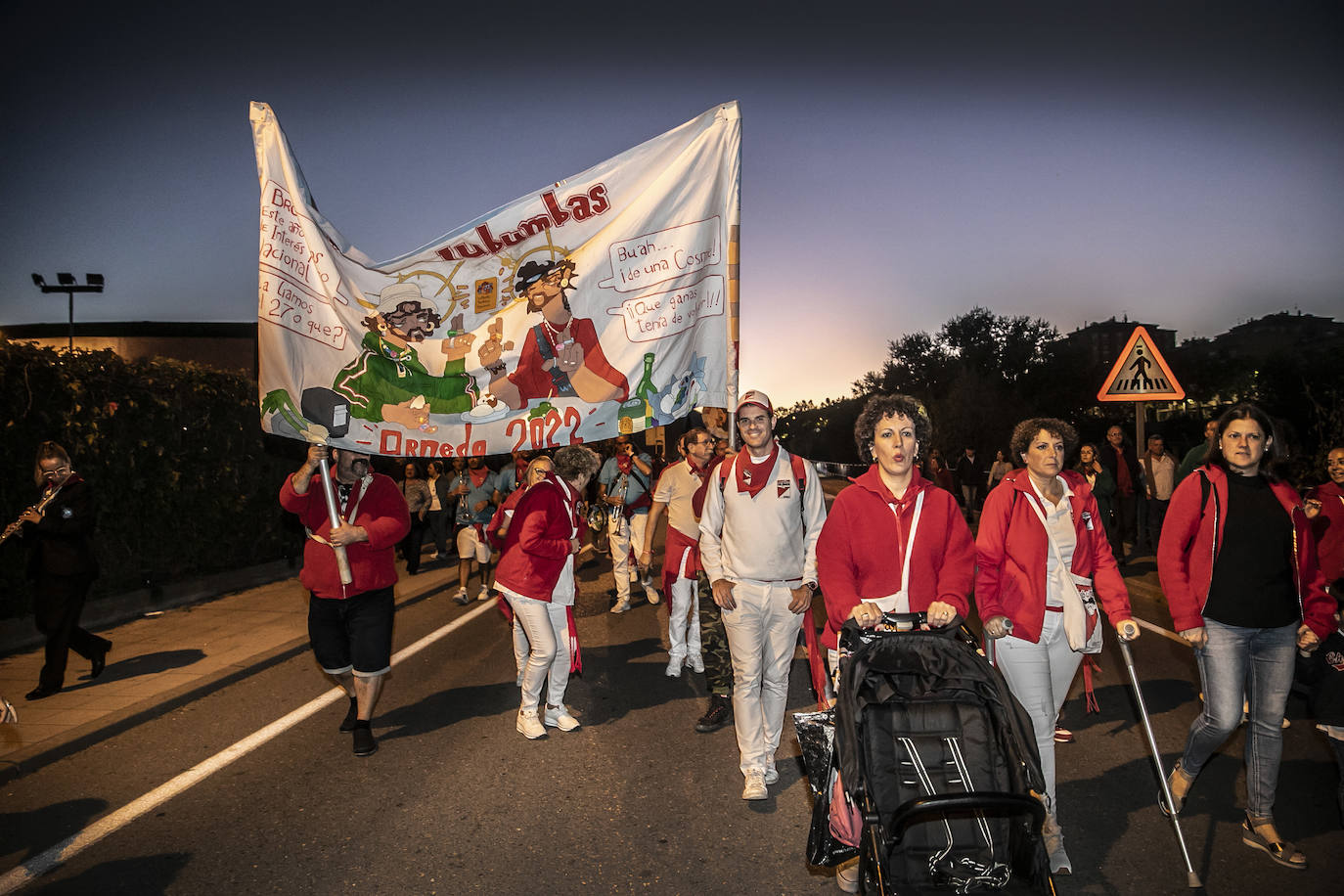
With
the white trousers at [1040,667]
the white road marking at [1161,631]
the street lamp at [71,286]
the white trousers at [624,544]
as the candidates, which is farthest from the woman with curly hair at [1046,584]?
the street lamp at [71,286]

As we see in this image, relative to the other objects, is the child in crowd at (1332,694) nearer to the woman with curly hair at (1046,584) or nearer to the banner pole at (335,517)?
the woman with curly hair at (1046,584)

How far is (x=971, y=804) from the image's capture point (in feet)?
8.48

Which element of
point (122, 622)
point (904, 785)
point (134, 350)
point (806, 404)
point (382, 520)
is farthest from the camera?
point (806, 404)

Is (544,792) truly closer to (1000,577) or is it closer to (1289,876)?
(1000,577)

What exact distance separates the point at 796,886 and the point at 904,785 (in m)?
0.99

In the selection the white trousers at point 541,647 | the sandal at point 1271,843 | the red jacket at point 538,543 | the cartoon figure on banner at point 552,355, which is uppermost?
the cartoon figure on banner at point 552,355

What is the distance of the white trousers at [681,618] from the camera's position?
7.24 meters

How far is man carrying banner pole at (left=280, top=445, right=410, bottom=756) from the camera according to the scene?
5.44m

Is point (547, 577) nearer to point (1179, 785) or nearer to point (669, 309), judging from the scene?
point (669, 309)

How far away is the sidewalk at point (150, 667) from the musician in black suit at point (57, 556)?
0.43 meters

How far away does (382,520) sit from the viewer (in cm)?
547

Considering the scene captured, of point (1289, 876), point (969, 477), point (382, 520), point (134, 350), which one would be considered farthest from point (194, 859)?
point (134, 350)

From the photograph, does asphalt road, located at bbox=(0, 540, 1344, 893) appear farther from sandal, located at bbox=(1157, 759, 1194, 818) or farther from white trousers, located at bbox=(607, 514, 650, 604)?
white trousers, located at bbox=(607, 514, 650, 604)

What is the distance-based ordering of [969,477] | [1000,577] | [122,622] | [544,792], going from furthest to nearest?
[969,477]
[122,622]
[544,792]
[1000,577]
